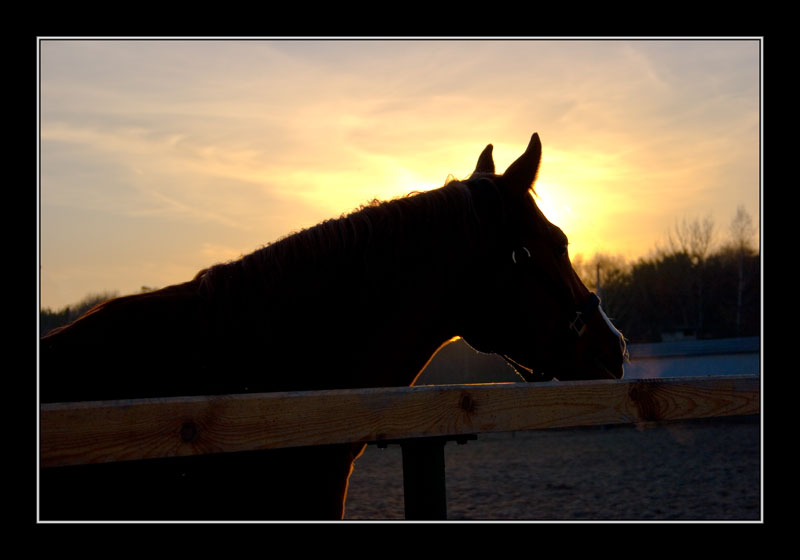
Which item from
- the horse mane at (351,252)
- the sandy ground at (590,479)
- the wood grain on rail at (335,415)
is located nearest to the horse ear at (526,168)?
the horse mane at (351,252)

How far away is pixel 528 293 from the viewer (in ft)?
9.52

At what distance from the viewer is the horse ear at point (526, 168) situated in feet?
9.69

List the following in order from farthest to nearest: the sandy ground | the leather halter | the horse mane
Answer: the sandy ground
the leather halter
the horse mane

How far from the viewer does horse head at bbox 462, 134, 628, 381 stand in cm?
290

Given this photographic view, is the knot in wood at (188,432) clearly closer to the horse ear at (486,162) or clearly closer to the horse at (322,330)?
the horse at (322,330)

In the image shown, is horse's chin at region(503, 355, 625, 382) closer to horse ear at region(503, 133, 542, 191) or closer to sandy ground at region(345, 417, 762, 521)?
horse ear at region(503, 133, 542, 191)

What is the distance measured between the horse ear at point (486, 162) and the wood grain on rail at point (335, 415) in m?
1.22

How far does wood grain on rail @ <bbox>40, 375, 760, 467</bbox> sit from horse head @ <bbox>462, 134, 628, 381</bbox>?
17.0 inches

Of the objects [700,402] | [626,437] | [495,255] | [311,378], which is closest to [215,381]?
[311,378]

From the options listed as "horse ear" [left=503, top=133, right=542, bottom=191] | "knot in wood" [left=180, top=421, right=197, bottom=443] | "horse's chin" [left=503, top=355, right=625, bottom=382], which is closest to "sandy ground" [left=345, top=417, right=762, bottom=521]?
"horse's chin" [left=503, top=355, right=625, bottom=382]

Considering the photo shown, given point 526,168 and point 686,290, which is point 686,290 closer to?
point 686,290

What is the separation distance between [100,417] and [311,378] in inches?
31.9

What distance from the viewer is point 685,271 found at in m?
46.8

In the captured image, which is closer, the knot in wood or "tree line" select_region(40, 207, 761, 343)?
the knot in wood
